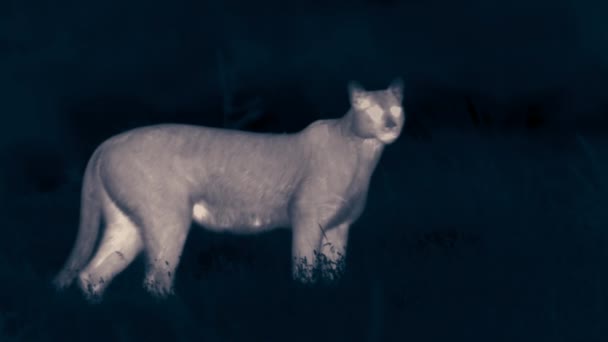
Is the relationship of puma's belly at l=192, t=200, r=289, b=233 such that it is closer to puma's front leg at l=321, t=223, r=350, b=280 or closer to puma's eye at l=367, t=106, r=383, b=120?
puma's front leg at l=321, t=223, r=350, b=280

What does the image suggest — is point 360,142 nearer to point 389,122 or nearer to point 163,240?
point 389,122

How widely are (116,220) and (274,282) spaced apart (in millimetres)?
1257

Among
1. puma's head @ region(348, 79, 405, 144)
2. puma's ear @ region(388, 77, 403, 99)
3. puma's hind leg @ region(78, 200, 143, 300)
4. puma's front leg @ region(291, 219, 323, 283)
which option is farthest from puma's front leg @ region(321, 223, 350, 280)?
puma's hind leg @ region(78, 200, 143, 300)

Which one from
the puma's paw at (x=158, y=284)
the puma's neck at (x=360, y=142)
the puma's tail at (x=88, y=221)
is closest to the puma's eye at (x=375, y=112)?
the puma's neck at (x=360, y=142)

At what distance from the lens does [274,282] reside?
385 cm

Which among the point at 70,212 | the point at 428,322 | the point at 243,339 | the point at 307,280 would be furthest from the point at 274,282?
the point at 70,212

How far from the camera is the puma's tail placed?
4719mm

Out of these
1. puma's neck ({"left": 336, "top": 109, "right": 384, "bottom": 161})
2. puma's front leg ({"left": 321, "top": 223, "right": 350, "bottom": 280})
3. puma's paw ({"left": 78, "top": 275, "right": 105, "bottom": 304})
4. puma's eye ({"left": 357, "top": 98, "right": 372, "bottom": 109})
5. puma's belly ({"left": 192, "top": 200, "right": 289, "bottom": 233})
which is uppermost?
puma's eye ({"left": 357, "top": 98, "right": 372, "bottom": 109})

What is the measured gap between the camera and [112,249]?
4742 mm

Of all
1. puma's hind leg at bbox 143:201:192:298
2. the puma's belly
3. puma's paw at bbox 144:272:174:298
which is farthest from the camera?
the puma's belly

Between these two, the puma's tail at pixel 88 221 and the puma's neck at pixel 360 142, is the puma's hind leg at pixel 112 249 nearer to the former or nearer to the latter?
the puma's tail at pixel 88 221

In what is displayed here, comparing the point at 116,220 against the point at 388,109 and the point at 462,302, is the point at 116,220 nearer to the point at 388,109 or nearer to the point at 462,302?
the point at 388,109

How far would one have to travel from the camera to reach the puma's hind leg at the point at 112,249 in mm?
4691

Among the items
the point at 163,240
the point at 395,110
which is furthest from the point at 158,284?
the point at 395,110
